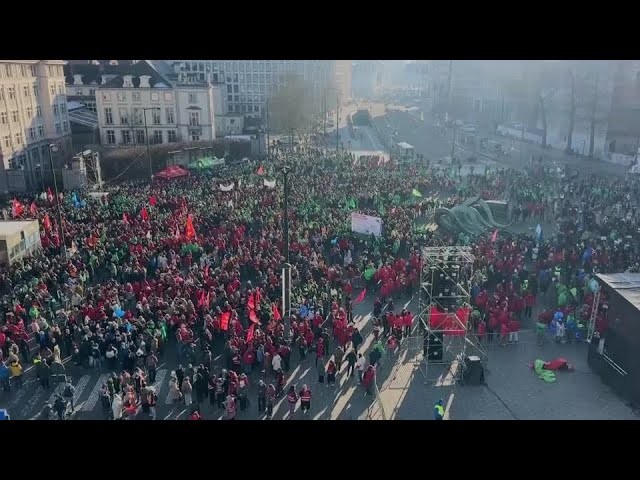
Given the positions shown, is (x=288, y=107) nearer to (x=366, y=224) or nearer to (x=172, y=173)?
(x=172, y=173)

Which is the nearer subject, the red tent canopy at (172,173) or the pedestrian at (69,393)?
the pedestrian at (69,393)

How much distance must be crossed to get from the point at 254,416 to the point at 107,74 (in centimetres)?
5039

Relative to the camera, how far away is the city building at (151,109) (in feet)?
161

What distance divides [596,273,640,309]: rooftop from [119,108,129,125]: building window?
43867 mm

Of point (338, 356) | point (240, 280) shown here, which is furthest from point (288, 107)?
point (338, 356)

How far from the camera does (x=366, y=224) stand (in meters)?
23.1

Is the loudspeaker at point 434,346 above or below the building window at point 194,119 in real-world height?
below

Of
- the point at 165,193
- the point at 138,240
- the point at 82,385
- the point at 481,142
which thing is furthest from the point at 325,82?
the point at 82,385

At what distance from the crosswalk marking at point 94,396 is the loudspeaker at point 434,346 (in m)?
8.60

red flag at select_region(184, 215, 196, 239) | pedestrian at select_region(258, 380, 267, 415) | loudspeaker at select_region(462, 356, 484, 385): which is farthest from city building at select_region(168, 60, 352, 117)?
pedestrian at select_region(258, 380, 267, 415)

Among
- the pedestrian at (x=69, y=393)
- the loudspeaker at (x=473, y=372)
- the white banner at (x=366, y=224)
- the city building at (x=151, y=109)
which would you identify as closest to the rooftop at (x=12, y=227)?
the pedestrian at (x=69, y=393)

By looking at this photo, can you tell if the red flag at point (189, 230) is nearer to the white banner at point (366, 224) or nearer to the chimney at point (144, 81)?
the white banner at point (366, 224)

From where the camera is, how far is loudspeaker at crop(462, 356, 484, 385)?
14.4 meters

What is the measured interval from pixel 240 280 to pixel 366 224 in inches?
237
